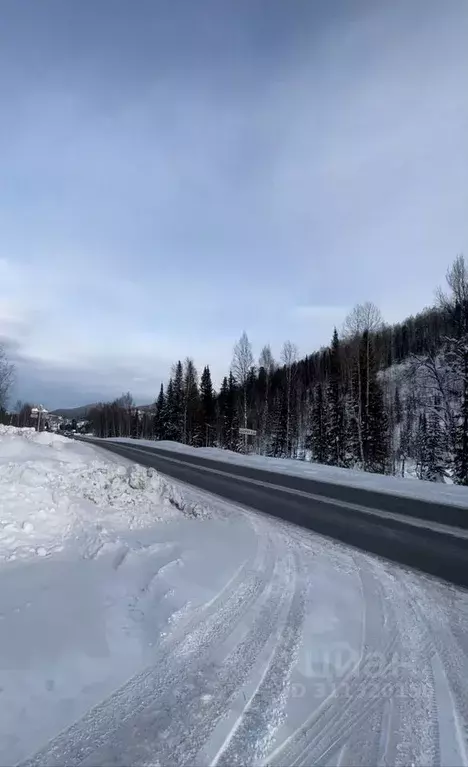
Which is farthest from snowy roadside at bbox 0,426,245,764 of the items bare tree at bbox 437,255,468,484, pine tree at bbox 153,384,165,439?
→ pine tree at bbox 153,384,165,439

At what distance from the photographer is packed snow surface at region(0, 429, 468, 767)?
2588 mm

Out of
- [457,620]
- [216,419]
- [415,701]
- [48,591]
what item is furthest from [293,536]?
[216,419]

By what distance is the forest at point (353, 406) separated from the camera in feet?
83.4

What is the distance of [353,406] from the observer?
37.1 m

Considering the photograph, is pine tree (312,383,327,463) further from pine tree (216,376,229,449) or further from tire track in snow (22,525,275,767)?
tire track in snow (22,525,275,767)

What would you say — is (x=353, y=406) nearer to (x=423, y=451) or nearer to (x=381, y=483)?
(x=423, y=451)

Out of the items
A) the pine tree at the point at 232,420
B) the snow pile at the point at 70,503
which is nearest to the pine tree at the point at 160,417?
the pine tree at the point at 232,420

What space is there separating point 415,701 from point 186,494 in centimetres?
997

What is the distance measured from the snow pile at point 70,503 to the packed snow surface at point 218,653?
0.05 metres

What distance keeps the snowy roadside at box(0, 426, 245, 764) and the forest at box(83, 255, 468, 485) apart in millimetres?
19342

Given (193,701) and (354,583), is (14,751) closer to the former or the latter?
(193,701)

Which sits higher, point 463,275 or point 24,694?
point 463,275

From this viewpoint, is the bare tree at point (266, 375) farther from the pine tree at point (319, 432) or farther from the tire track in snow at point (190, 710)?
the tire track in snow at point (190, 710)

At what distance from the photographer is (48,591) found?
514 centimetres
